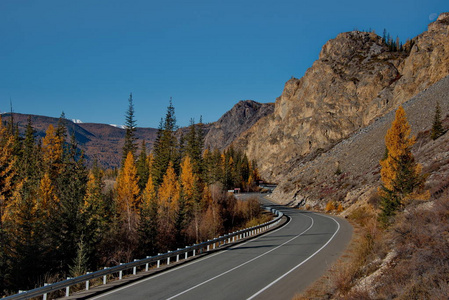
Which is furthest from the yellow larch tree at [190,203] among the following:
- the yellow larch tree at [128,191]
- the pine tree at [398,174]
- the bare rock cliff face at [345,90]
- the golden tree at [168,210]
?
the bare rock cliff face at [345,90]

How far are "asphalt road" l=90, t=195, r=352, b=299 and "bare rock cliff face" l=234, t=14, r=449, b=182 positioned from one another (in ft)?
284

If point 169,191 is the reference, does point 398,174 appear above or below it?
above

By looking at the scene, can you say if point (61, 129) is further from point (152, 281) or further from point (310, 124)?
point (310, 124)

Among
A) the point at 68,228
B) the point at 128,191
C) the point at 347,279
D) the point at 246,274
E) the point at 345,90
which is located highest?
the point at 345,90

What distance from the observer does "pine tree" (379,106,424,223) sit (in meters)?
19.5

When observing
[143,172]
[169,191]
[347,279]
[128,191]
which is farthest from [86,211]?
[143,172]

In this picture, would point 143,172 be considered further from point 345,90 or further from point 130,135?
point 345,90

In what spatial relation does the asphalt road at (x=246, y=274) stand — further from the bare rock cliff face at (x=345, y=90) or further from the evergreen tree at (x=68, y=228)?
the bare rock cliff face at (x=345, y=90)

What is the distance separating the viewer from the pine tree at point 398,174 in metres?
19.5

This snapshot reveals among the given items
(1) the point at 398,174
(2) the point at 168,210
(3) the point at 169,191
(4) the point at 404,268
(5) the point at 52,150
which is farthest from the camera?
(3) the point at 169,191

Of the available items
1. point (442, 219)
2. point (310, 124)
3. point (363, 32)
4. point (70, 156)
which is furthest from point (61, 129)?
point (363, 32)

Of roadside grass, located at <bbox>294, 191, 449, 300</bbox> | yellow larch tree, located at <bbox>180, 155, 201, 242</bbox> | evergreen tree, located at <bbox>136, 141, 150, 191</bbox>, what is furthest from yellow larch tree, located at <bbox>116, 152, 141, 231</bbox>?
roadside grass, located at <bbox>294, 191, 449, 300</bbox>

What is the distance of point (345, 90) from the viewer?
117 m

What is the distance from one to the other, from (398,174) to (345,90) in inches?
4055
